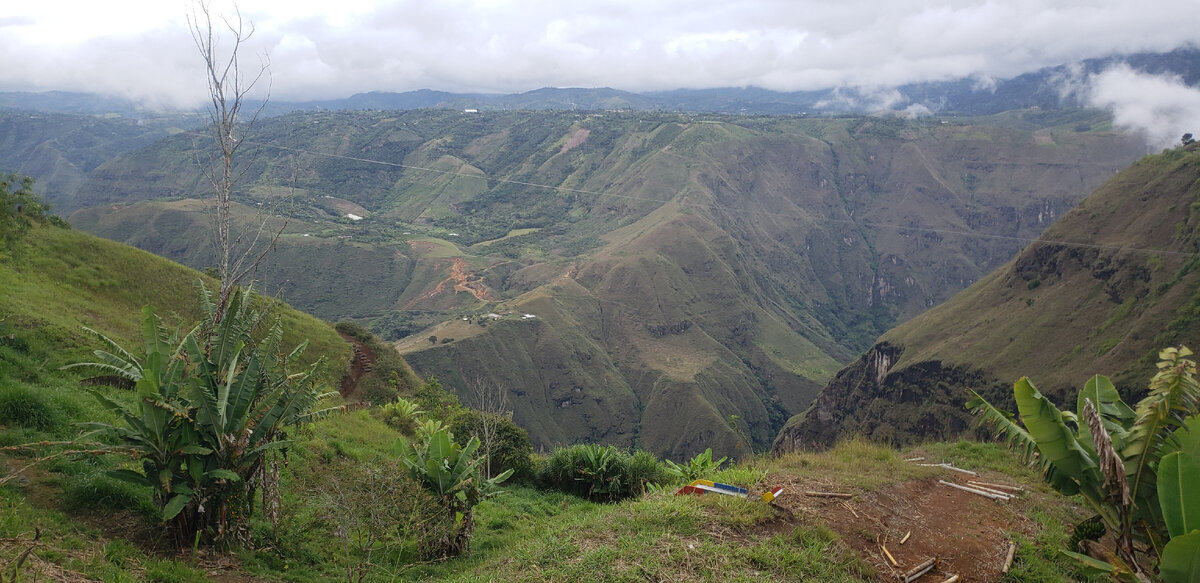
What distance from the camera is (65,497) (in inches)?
352

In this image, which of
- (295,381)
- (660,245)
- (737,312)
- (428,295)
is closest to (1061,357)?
(295,381)

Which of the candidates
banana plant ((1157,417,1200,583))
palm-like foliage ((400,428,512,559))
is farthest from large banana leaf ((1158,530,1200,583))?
palm-like foliage ((400,428,512,559))

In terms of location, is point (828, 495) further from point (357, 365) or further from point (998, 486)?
point (357, 365)

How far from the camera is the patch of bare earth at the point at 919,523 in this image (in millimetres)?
8828

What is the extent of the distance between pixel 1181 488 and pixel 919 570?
9.69 ft

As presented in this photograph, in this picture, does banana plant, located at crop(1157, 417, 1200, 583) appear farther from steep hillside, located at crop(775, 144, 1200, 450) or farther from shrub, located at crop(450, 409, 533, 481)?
steep hillside, located at crop(775, 144, 1200, 450)

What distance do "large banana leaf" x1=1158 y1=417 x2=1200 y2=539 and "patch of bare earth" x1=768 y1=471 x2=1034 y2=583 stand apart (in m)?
2.19

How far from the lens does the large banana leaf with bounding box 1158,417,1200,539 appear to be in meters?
6.96

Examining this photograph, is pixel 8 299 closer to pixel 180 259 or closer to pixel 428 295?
pixel 428 295

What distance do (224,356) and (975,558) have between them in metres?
10.6

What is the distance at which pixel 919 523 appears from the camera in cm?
998

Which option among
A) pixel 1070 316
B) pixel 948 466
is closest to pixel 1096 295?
pixel 1070 316

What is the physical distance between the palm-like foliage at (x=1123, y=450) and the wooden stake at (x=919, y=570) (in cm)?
189

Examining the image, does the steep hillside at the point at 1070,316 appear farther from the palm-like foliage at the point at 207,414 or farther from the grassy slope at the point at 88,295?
the palm-like foliage at the point at 207,414
